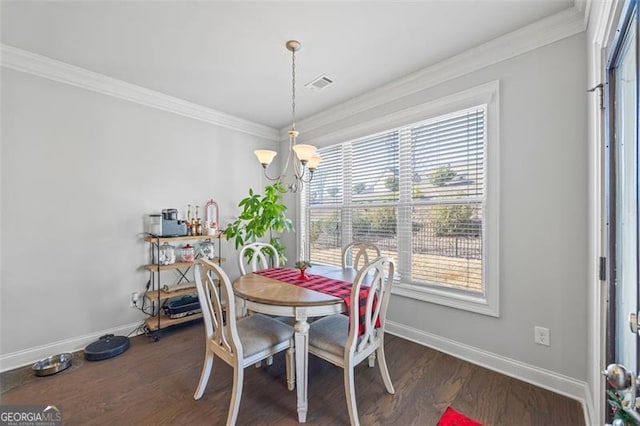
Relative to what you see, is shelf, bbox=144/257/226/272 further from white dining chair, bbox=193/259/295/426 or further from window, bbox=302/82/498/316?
window, bbox=302/82/498/316

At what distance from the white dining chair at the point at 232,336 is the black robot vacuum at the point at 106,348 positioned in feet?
3.67

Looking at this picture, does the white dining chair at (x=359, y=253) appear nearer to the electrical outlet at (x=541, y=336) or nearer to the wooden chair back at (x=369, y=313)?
the wooden chair back at (x=369, y=313)

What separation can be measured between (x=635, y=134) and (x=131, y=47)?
321 centimetres

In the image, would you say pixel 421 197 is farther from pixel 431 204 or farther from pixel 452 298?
pixel 452 298

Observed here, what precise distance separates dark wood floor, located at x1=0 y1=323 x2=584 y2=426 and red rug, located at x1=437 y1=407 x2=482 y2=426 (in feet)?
0.15

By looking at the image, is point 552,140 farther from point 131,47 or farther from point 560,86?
point 131,47

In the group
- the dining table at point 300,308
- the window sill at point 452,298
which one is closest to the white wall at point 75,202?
the dining table at point 300,308

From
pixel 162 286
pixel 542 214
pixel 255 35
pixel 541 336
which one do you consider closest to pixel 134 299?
pixel 162 286

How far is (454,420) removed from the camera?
5.53ft

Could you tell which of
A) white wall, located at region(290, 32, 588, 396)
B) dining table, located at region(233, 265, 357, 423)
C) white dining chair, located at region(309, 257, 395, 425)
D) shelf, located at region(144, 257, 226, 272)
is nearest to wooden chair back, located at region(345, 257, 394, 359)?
white dining chair, located at region(309, 257, 395, 425)

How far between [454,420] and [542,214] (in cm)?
155

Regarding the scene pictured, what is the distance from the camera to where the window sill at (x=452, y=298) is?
2268 millimetres

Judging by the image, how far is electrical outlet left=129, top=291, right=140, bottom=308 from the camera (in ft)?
9.55

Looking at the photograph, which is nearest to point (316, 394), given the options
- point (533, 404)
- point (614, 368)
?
point (533, 404)
